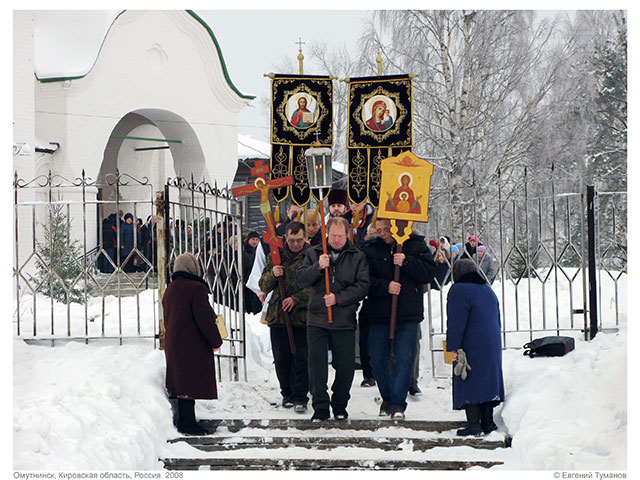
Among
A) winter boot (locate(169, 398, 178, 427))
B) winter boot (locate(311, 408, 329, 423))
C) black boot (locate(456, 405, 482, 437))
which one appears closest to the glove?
black boot (locate(456, 405, 482, 437))

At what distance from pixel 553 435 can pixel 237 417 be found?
2.69m

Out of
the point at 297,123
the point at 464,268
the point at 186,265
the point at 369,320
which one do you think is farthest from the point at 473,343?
the point at 297,123

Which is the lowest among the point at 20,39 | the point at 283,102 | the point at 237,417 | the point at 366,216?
the point at 237,417

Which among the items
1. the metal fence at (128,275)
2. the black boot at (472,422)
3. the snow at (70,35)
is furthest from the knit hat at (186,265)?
the snow at (70,35)

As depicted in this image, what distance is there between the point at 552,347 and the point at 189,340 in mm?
3273

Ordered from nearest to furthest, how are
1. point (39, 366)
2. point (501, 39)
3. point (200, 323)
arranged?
point (200, 323) → point (39, 366) → point (501, 39)

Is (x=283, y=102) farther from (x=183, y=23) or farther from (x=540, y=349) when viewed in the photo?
(x=183, y=23)

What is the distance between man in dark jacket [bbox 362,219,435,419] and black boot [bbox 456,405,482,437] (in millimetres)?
599

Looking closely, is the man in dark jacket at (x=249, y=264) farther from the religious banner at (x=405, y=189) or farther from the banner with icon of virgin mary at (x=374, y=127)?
the religious banner at (x=405, y=189)

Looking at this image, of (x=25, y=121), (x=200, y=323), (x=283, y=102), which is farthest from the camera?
(x=25, y=121)

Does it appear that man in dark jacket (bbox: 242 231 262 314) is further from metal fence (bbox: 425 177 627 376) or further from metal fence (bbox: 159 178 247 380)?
metal fence (bbox: 425 177 627 376)

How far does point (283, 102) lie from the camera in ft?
30.2

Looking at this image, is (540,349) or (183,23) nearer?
(540,349)

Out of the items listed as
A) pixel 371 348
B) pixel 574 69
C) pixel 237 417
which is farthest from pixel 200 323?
pixel 574 69
